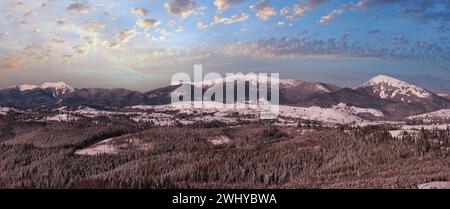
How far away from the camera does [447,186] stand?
409 feet
